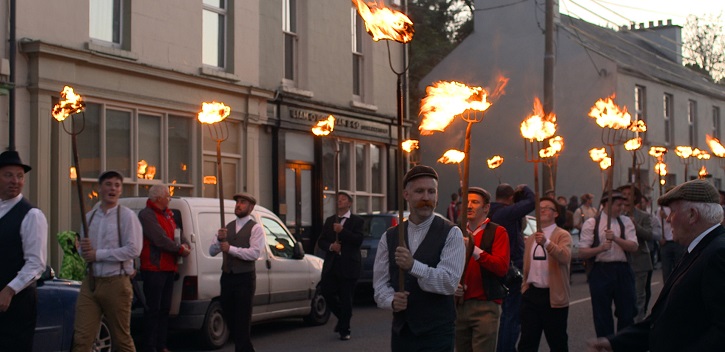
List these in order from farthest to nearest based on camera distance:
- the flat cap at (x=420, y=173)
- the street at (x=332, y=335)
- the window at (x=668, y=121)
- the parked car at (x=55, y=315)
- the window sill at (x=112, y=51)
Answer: the window at (x=668, y=121), the window sill at (x=112, y=51), the street at (x=332, y=335), the parked car at (x=55, y=315), the flat cap at (x=420, y=173)

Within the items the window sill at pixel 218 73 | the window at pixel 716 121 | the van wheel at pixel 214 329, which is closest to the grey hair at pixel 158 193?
the van wheel at pixel 214 329

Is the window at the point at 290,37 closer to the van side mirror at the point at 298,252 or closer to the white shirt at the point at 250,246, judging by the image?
the van side mirror at the point at 298,252

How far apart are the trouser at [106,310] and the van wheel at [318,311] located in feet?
18.2

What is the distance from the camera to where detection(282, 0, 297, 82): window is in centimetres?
2231

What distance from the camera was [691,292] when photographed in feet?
15.3

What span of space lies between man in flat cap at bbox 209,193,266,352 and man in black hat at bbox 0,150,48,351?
3.70 meters

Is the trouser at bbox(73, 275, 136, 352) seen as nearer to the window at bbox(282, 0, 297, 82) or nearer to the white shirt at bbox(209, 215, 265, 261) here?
the white shirt at bbox(209, 215, 265, 261)

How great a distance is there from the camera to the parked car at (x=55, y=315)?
31.8 feet

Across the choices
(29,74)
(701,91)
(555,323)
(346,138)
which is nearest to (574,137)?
(701,91)

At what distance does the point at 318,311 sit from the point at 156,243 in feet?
12.9

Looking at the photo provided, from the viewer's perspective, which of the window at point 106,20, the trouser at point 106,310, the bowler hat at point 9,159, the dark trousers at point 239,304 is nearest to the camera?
the bowler hat at point 9,159

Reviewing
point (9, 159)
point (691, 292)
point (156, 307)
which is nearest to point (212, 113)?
point (156, 307)

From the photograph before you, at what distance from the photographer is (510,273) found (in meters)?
8.90

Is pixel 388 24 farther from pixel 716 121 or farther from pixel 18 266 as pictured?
pixel 716 121
